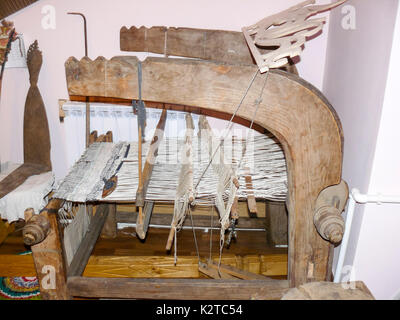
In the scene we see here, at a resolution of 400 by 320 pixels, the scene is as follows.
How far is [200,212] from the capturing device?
2.98 m

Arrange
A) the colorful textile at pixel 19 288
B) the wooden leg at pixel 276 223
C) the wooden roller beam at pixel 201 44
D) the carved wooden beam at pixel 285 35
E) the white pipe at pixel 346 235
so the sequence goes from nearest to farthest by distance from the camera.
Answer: the carved wooden beam at pixel 285 35
the white pipe at pixel 346 235
the wooden roller beam at pixel 201 44
the colorful textile at pixel 19 288
the wooden leg at pixel 276 223

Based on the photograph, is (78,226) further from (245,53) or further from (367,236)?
(367,236)

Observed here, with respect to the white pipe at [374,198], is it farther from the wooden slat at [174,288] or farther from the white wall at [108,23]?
the white wall at [108,23]

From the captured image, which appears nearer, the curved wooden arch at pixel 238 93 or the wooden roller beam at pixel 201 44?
the curved wooden arch at pixel 238 93

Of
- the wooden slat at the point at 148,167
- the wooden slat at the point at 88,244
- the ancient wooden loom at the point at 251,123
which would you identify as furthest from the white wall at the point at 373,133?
the wooden slat at the point at 88,244

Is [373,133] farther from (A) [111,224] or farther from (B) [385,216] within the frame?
(A) [111,224]

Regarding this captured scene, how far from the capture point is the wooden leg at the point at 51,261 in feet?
5.35

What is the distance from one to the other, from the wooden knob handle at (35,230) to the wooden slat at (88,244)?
32 cm

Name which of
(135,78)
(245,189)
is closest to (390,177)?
(245,189)

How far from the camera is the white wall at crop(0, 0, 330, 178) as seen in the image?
252 centimetres

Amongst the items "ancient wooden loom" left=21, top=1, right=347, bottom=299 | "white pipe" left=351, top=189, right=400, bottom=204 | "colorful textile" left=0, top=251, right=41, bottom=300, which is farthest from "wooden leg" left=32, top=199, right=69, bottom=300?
"white pipe" left=351, top=189, right=400, bottom=204

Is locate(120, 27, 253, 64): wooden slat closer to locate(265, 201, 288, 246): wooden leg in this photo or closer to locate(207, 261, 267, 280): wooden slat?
locate(265, 201, 288, 246): wooden leg

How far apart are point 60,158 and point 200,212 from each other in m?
1.21

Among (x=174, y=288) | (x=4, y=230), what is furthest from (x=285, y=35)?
(x=4, y=230)
